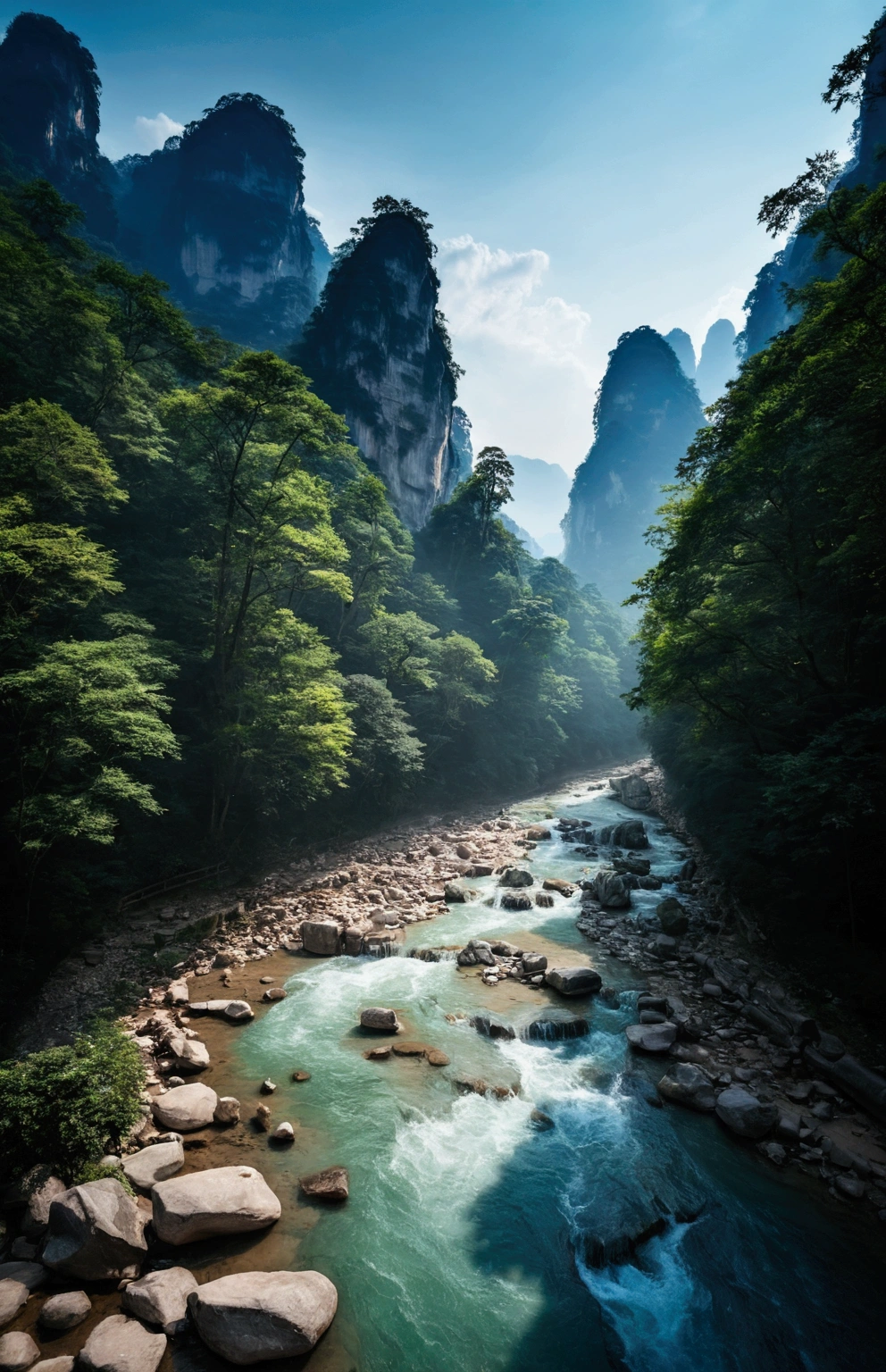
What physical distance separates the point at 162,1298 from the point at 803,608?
44.9 feet

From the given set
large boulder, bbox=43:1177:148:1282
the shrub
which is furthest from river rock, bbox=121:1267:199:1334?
the shrub

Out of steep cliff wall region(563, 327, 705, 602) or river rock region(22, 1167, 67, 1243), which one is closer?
river rock region(22, 1167, 67, 1243)

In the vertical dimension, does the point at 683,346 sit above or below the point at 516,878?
above

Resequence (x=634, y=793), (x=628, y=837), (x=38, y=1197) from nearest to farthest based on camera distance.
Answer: (x=38, y=1197)
(x=628, y=837)
(x=634, y=793)

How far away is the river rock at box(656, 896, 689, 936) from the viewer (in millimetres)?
12508

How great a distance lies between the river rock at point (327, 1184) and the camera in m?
6.15

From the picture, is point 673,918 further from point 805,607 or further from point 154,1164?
point 154,1164

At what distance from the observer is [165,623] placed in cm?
1612

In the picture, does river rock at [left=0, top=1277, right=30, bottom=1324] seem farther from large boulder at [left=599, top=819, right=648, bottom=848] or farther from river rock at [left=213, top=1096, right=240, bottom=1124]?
large boulder at [left=599, top=819, right=648, bottom=848]

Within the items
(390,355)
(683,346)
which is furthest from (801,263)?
(683,346)

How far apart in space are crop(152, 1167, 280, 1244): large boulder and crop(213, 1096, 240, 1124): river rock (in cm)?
119

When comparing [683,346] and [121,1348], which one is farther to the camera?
[683,346]

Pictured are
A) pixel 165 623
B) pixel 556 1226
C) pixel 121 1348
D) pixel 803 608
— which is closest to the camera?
pixel 121 1348

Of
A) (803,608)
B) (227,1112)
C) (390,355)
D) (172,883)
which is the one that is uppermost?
(390,355)
